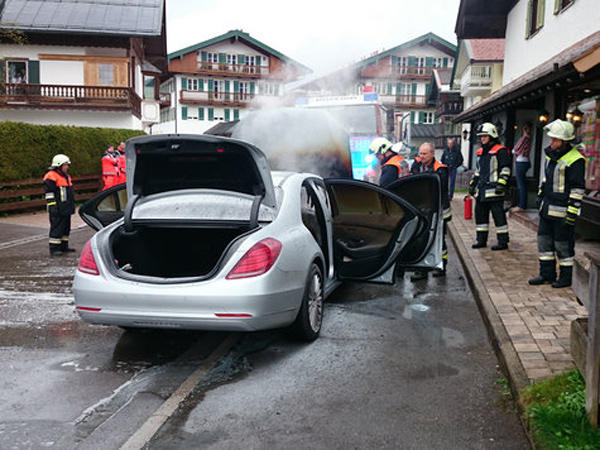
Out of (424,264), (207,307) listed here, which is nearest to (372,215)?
(424,264)

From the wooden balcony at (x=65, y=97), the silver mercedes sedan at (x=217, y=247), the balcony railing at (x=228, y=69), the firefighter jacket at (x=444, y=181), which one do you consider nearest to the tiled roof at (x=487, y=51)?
the wooden balcony at (x=65, y=97)

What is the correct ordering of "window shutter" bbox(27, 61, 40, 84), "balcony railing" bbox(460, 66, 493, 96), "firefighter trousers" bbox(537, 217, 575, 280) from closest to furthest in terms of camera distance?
"firefighter trousers" bbox(537, 217, 575, 280) → "balcony railing" bbox(460, 66, 493, 96) → "window shutter" bbox(27, 61, 40, 84)

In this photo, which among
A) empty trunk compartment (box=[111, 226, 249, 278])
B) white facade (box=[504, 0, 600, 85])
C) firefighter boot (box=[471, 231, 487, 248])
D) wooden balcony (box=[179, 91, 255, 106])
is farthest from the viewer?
wooden balcony (box=[179, 91, 255, 106])

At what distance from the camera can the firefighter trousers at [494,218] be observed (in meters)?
9.04

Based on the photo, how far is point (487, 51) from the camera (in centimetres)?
2906

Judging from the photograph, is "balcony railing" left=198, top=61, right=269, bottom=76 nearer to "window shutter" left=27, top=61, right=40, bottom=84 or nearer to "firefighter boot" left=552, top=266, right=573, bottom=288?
"window shutter" left=27, top=61, right=40, bottom=84

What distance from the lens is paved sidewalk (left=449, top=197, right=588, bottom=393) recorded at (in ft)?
14.4

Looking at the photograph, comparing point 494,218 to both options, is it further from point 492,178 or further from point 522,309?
point 522,309

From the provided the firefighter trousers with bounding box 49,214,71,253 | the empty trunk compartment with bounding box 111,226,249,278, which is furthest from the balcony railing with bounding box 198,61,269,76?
the empty trunk compartment with bounding box 111,226,249,278

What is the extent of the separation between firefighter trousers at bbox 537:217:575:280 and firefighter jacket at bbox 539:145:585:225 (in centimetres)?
11

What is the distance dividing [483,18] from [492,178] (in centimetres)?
1312

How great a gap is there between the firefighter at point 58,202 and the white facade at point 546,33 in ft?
31.8

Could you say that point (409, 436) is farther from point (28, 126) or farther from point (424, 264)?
point (28, 126)

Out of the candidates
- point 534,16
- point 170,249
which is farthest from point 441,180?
point 534,16
